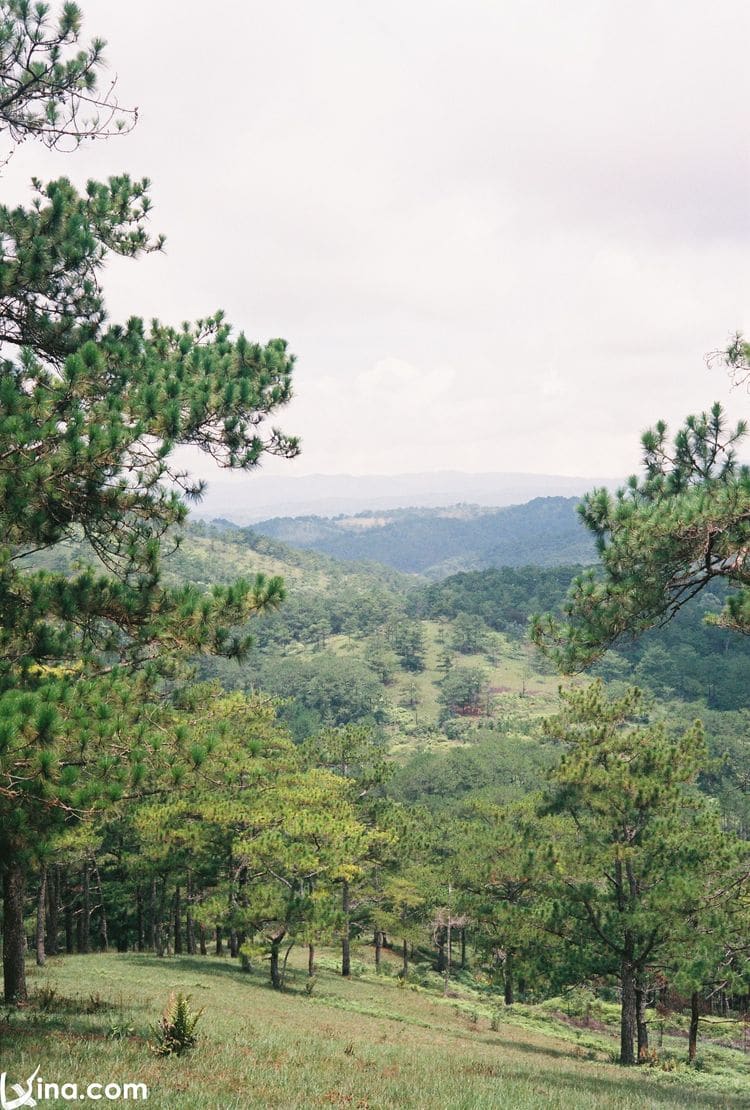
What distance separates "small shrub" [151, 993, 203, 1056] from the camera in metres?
7.73

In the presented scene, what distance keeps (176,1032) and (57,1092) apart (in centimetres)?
249

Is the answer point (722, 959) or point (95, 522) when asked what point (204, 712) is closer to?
point (95, 522)

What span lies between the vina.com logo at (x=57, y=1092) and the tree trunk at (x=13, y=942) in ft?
18.9

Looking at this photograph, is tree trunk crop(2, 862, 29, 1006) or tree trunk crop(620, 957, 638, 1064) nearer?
tree trunk crop(2, 862, 29, 1006)

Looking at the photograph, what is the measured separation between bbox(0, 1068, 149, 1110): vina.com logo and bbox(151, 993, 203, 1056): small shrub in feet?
6.29

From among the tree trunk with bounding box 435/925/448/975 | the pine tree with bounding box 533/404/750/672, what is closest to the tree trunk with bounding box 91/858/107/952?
the tree trunk with bounding box 435/925/448/975

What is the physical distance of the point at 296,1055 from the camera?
888 cm

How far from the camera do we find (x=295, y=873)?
22.5 meters

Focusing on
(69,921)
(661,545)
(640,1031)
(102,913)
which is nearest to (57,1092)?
(661,545)

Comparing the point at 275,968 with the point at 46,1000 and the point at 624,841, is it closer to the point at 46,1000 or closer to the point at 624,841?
the point at 624,841

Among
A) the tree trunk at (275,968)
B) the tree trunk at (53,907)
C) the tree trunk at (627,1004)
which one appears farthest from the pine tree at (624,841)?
the tree trunk at (53,907)

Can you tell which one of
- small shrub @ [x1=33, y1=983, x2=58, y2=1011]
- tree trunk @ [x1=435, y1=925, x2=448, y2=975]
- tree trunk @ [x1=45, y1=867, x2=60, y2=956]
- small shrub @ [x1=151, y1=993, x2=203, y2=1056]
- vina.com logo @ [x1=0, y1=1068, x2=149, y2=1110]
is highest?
vina.com logo @ [x1=0, y1=1068, x2=149, y2=1110]

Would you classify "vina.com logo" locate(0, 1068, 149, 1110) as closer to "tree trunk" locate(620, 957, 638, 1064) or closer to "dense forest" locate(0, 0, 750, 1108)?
"dense forest" locate(0, 0, 750, 1108)

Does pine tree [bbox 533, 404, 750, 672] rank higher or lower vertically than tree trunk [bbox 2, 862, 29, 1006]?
higher
